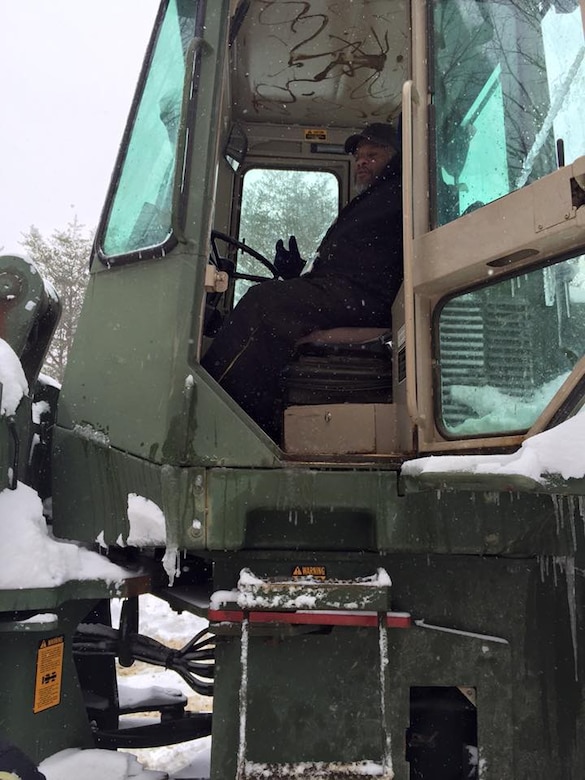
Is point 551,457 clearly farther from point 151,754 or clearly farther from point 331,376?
point 151,754

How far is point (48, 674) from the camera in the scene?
6.94 ft

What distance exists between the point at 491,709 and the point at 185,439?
116cm

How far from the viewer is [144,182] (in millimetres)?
2426

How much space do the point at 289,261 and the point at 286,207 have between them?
51 centimetres

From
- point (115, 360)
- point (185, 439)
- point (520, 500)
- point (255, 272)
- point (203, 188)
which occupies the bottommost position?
point (520, 500)

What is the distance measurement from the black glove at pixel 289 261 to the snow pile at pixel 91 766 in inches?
95.7

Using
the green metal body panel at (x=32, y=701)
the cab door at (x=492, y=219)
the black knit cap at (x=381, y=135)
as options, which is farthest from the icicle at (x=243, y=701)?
the black knit cap at (x=381, y=135)

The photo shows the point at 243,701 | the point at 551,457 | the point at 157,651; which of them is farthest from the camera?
the point at 157,651

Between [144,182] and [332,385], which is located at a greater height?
[144,182]

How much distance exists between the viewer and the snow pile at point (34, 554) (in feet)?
6.57

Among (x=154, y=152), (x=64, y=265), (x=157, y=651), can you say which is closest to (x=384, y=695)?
(x=157, y=651)

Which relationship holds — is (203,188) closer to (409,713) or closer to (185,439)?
(185,439)

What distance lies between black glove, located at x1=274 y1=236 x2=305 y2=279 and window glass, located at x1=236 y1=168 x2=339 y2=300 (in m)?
0.23

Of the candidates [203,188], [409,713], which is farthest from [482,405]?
[203,188]
